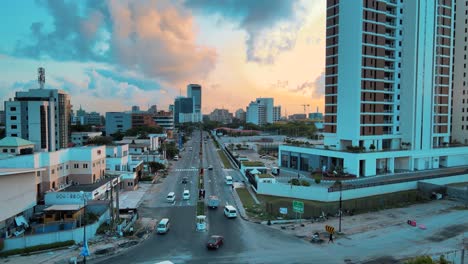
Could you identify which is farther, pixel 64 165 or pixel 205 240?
pixel 64 165

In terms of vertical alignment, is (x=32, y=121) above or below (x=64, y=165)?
above

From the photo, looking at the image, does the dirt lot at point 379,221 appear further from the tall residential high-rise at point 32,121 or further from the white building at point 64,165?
the tall residential high-rise at point 32,121

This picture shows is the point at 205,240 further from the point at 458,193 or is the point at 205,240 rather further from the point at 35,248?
the point at 458,193

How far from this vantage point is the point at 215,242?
24.5 meters

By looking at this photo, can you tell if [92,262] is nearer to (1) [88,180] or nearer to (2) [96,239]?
(2) [96,239]

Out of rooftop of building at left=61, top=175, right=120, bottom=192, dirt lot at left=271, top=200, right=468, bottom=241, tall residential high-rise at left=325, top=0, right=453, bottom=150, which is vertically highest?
tall residential high-rise at left=325, top=0, right=453, bottom=150

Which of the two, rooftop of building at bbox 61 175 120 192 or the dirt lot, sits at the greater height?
rooftop of building at bbox 61 175 120 192

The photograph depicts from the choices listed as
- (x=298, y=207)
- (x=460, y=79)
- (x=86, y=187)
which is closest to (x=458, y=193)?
(x=298, y=207)

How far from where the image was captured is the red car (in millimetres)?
24250

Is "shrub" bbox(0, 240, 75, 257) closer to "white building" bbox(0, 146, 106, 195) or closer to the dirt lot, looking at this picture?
"white building" bbox(0, 146, 106, 195)

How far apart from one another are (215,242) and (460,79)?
65930 millimetres

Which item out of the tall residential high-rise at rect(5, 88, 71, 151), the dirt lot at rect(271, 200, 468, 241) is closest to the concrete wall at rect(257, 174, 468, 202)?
the dirt lot at rect(271, 200, 468, 241)

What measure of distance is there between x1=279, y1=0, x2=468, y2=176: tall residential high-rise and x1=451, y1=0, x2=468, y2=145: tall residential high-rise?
10.4 m

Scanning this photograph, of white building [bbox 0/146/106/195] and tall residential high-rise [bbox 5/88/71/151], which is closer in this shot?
white building [bbox 0/146/106/195]
